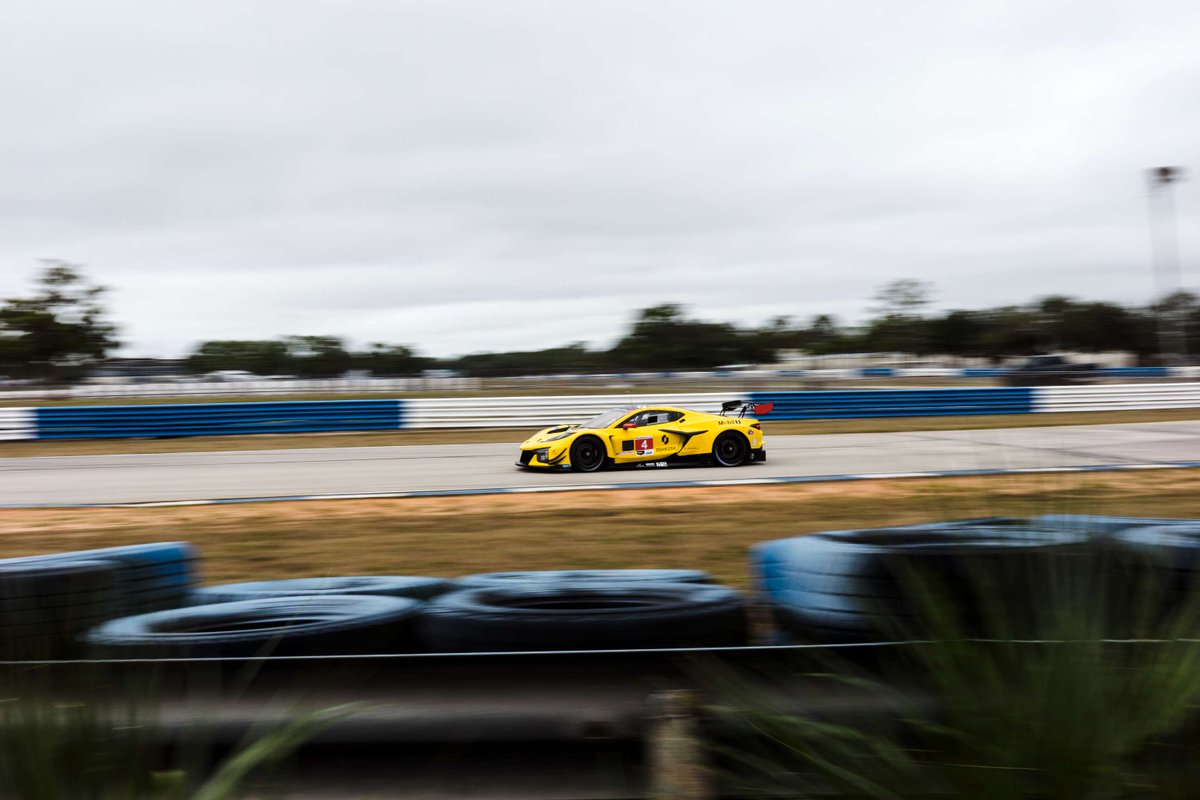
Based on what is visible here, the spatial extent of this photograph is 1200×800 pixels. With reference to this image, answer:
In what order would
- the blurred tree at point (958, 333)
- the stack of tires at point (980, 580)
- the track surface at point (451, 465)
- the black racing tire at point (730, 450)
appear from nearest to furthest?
the stack of tires at point (980, 580) → the track surface at point (451, 465) → the black racing tire at point (730, 450) → the blurred tree at point (958, 333)

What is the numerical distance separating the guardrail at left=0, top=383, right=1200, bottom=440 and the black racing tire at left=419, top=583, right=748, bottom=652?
16.9 meters

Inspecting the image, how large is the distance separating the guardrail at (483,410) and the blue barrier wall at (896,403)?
0.08 ft

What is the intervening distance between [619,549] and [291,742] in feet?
16.2

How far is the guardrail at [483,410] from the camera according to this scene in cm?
1914

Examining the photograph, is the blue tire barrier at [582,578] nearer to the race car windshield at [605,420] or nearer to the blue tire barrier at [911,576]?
the blue tire barrier at [911,576]

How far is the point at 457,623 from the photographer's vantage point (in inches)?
130

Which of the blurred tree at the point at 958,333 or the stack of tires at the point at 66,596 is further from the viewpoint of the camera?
the blurred tree at the point at 958,333

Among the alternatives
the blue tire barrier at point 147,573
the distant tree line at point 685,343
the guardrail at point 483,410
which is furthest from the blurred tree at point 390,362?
the blue tire barrier at point 147,573

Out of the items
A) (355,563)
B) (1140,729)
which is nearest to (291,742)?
(1140,729)

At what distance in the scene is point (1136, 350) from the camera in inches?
2576

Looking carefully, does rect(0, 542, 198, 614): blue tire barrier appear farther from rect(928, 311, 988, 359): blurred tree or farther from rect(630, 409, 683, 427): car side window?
rect(928, 311, 988, 359): blurred tree

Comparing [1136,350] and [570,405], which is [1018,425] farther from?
[1136,350]

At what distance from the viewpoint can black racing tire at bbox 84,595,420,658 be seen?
3033mm

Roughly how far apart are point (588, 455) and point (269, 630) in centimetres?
901
